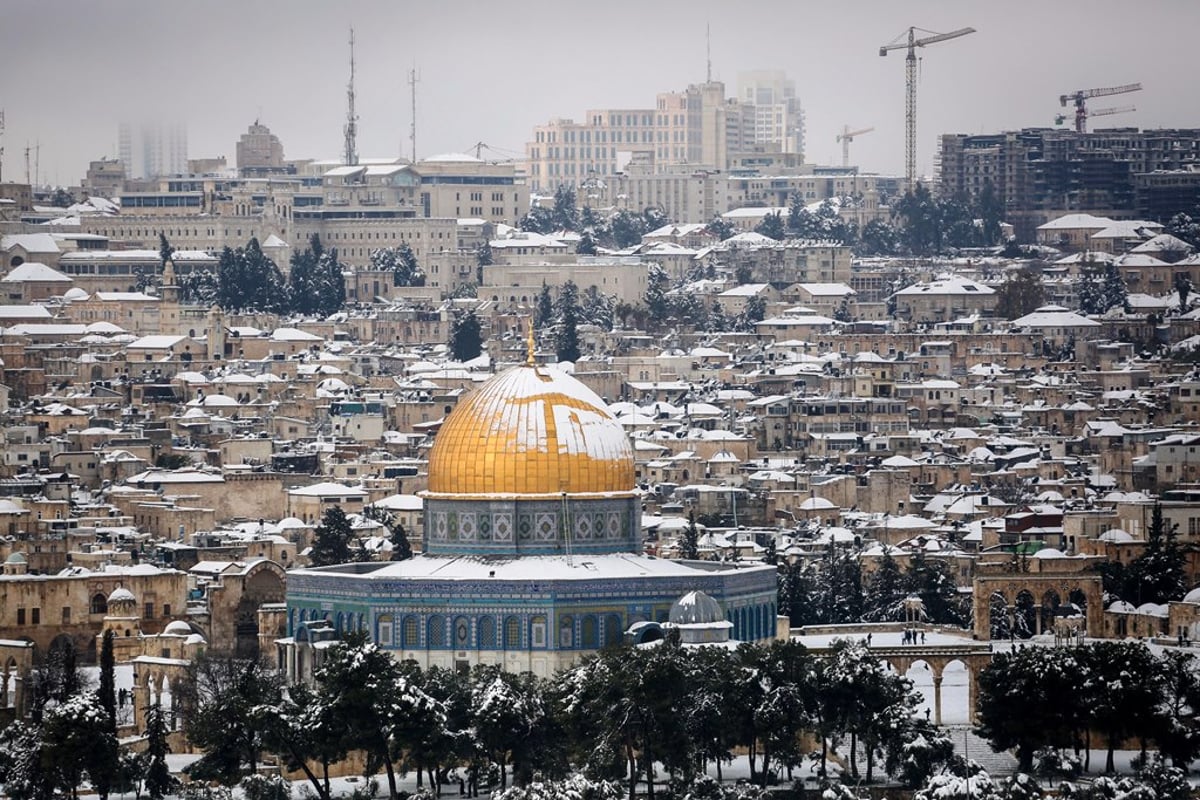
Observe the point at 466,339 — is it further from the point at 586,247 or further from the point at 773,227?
the point at 773,227

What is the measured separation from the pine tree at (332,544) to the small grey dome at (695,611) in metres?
16.4

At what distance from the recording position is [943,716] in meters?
67.8

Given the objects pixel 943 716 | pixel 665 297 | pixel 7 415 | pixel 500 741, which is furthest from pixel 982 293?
pixel 500 741

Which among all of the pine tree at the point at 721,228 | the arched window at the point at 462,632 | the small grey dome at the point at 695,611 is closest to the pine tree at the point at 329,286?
the pine tree at the point at 721,228

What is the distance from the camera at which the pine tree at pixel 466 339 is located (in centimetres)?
12675

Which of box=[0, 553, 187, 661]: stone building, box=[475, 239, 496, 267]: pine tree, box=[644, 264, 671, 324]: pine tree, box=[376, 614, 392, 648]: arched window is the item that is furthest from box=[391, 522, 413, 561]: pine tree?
box=[475, 239, 496, 267]: pine tree

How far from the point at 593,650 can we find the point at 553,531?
2.77 metres

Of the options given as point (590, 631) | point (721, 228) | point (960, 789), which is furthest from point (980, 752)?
point (721, 228)

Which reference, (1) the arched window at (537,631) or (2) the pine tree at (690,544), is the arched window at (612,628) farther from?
(2) the pine tree at (690,544)

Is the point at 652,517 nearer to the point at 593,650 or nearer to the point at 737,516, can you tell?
the point at 737,516

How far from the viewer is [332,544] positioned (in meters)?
81.1

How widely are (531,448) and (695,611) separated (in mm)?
4373

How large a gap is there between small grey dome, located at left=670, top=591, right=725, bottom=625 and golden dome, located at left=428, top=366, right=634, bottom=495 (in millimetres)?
3212

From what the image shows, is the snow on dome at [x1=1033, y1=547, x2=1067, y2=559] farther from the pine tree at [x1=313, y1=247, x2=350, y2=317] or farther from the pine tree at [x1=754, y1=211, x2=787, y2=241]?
the pine tree at [x1=754, y1=211, x2=787, y2=241]
